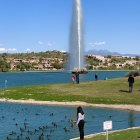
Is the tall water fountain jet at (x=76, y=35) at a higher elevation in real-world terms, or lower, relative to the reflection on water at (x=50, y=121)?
higher

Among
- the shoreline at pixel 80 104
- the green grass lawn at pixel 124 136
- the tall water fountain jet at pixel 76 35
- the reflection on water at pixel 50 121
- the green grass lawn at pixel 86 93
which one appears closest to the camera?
the green grass lawn at pixel 124 136

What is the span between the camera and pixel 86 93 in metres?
65.1

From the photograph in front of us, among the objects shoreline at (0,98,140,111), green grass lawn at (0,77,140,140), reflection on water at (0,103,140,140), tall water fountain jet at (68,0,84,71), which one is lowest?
reflection on water at (0,103,140,140)

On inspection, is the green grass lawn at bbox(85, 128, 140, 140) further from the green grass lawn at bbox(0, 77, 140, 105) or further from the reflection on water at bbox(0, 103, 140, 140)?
the green grass lawn at bbox(0, 77, 140, 105)

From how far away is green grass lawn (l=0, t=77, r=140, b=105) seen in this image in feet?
198

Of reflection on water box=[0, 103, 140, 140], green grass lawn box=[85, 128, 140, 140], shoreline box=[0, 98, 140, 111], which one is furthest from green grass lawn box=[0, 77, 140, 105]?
green grass lawn box=[85, 128, 140, 140]

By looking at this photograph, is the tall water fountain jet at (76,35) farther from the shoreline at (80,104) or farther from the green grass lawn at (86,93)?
the shoreline at (80,104)

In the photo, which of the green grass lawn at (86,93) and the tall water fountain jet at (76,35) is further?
the tall water fountain jet at (76,35)

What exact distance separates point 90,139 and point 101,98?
2949 centimetres

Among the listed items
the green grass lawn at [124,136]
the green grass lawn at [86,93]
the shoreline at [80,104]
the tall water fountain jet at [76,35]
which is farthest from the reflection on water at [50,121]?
the tall water fountain jet at [76,35]

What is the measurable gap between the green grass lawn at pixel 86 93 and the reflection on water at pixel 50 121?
182 inches

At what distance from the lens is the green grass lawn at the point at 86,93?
60.2m

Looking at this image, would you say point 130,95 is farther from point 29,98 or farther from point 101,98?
point 29,98

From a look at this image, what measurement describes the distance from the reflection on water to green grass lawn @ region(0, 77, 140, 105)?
4619mm
